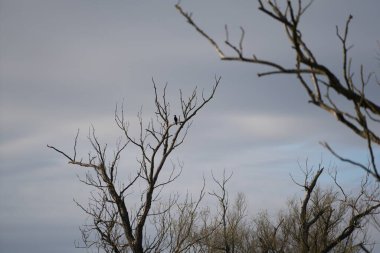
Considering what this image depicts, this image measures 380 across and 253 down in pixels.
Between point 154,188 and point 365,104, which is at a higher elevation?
point 154,188

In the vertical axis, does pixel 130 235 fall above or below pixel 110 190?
below

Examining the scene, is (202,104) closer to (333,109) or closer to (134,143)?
(134,143)

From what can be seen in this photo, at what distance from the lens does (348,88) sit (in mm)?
1671

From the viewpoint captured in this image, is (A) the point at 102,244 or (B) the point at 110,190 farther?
(A) the point at 102,244

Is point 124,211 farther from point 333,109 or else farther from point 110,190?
point 333,109

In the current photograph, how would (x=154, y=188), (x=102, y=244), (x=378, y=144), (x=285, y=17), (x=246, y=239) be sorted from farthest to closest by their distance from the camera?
(x=246, y=239) → (x=102, y=244) → (x=154, y=188) → (x=378, y=144) → (x=285, y=17)

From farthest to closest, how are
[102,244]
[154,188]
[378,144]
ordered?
[102,244]
[154,188]
[378,144]

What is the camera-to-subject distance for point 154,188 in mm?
7008

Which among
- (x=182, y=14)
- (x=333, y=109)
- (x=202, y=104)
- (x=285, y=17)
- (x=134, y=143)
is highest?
(x=202, y=104)

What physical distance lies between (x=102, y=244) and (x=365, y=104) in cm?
676

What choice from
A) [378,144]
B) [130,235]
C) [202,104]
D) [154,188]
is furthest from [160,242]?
[378,144]

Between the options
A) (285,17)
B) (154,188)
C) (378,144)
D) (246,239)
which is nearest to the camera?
(285,17)

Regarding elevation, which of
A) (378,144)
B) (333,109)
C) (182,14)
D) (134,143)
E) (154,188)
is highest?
(134,143)

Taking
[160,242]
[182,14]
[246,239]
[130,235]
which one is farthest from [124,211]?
[246,239]
